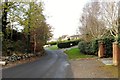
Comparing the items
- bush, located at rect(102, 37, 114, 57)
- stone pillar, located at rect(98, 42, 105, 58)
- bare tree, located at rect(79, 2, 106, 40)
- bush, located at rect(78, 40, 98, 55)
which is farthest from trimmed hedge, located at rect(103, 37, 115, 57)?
bare tree, located at rect(79, 2, 106, 40)

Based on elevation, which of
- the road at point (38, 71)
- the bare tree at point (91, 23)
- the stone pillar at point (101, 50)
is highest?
the bare tree at point (91, 23)

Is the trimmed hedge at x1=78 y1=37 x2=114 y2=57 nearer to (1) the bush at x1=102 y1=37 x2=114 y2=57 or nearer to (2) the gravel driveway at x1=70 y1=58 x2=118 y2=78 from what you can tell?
(1) the bush at x1=102 y1=37 x2=114 y2=57

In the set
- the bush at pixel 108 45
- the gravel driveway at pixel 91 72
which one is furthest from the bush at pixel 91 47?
the gravel driveway at pixel 91 72

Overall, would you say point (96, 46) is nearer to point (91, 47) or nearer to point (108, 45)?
point (91, 47)

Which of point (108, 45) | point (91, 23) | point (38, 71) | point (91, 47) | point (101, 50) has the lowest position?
point (38, 71)

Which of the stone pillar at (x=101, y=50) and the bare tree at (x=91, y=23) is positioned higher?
the bare tree at (x=91, y=23)

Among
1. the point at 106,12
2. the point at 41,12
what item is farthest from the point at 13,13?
the point at 106,12

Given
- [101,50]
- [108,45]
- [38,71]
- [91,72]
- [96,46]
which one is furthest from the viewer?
[96,46]

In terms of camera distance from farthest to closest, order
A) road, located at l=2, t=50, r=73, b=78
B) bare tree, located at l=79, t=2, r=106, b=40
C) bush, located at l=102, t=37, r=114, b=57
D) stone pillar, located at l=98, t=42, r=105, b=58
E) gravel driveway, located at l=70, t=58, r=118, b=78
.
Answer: bare tree, located at l=79, t=2, r=106, b=40 → bush, located at l=102, t=37, r=114, b=57 → stone pillar, located at l=98, t=42, r=105, b=58 → road, located at l=2, t=50, r=73, b=78 → gravel driveway, located at l=70, t=58, r=118, b=78

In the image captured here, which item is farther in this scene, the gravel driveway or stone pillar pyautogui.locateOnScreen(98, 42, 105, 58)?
stone pillar pyautogui.locateOnScreen(98, 42, 105, 58)

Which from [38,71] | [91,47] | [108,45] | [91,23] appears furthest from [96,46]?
[38,71]

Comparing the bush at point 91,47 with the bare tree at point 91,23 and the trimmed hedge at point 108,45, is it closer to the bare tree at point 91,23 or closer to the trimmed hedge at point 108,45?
the trimmed hedge at point 108,45

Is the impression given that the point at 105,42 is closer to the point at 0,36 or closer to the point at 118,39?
the point at 118,39

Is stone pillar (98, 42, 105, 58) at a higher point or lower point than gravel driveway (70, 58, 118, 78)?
higher
